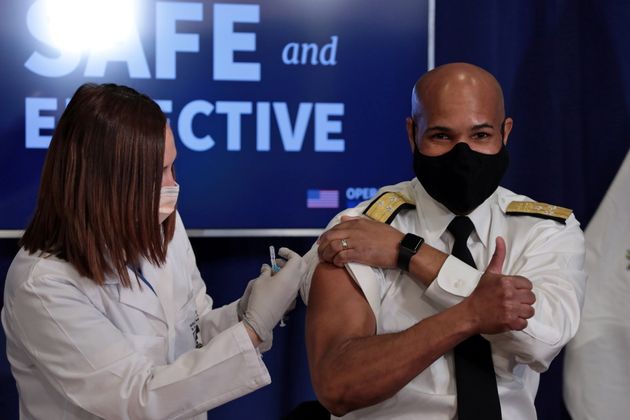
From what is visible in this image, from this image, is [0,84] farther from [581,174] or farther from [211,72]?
[581,174]

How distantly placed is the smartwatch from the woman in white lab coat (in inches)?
16.0

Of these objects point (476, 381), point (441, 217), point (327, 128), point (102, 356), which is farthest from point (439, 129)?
point (327, 128)

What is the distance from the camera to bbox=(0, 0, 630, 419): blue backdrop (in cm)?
309

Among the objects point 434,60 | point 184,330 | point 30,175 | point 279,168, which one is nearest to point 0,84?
point 30,175

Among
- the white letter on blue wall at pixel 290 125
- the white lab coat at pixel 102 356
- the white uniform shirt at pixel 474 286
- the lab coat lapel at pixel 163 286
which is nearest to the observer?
the white uniform shirt at pixel 474 286

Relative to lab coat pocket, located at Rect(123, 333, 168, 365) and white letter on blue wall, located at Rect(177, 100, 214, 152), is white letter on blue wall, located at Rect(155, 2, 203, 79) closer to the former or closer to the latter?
white letter on blue wall, located at Rect(177, 100, 214, 152)

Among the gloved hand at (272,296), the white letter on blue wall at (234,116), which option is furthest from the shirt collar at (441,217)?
the white letter on blue wall at (234,116)

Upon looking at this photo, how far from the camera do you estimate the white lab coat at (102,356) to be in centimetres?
176

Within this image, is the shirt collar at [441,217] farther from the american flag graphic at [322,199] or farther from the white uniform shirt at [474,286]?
the american flag graphic at [322,199]

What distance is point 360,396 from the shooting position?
1.62 meters

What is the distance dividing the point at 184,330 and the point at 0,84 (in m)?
1.27

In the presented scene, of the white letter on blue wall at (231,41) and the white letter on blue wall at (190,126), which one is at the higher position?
the white letter on blue wall at (231,41)

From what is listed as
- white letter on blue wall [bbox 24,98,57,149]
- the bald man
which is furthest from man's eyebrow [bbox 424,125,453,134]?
white letter on blue wall [bbox 24,98,57,149]

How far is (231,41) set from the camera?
288 centimetres
